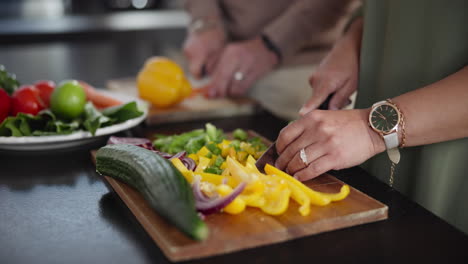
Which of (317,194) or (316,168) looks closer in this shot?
(317,194)

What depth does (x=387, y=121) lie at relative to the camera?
121 cm

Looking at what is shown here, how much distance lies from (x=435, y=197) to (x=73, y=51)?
2.95m

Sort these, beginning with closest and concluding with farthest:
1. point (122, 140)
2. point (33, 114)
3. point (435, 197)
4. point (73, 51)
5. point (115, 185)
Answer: point (115, 185)
point (435, 197)
point (122, 140)
point (33, 114)
point (73, 51)

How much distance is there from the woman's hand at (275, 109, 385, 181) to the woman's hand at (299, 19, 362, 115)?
1.01 ft

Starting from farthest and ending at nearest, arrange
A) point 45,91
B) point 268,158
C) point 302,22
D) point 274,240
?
point 302,22 < point 45,91 < point 268,158 < point 274,240

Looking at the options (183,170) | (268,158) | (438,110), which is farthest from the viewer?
(268,158)

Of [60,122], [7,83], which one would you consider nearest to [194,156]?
[60,122]

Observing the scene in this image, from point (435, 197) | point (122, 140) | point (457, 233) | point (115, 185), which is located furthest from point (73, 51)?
point (457, 233)

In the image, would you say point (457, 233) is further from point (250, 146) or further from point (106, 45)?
point (106, 45)

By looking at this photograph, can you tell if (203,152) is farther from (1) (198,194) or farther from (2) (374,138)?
(2) (374,138)

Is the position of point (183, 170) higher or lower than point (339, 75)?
lower

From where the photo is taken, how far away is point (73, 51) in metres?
3.77

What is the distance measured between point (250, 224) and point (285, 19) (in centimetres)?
137

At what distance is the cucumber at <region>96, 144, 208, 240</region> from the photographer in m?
1.02
